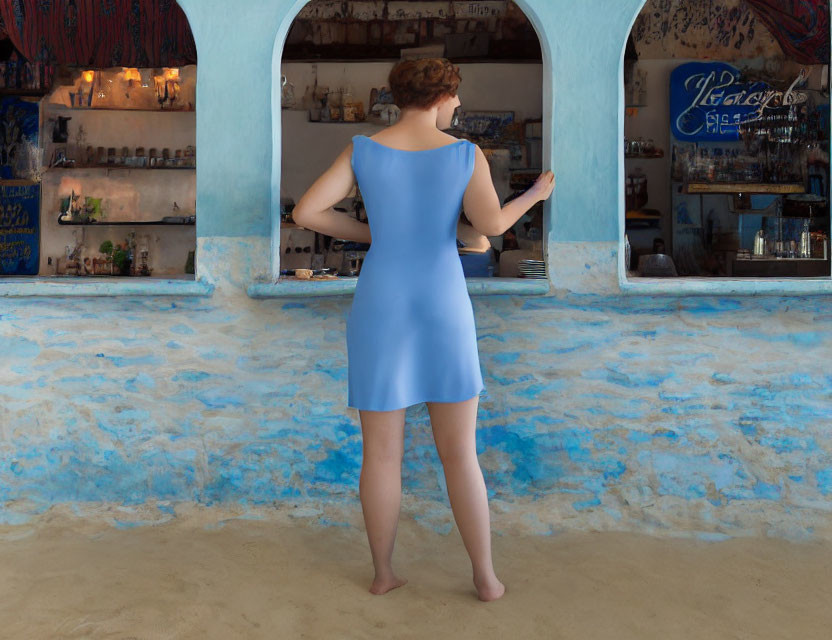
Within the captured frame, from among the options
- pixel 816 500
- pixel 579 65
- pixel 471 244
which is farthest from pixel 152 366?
pixel 816 500

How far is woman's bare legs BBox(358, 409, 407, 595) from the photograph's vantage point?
10.0ft

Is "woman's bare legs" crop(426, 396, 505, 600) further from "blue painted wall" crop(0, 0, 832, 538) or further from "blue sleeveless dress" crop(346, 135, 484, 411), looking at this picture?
"blue painted wall" crop(0, 0, 832, 538)

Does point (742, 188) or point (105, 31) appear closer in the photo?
point (105, 31)

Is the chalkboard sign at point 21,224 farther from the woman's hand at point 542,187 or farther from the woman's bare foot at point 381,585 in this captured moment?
the woman's hand at point 542,187

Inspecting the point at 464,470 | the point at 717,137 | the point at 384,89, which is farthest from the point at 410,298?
the point at 717,137

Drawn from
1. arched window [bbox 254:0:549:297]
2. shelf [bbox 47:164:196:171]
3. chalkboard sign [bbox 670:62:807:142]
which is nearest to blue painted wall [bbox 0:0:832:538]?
arched window [bbox 254:0:549:297]

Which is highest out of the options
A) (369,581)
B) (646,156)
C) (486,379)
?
(646,156)

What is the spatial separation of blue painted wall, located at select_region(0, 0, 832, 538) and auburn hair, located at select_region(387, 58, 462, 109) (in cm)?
107

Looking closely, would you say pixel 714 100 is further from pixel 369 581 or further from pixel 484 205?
pixel 369 581

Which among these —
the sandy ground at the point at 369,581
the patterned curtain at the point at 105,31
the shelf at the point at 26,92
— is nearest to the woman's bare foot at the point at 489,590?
the sandy ground at the point at 369,581

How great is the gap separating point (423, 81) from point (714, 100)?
21.2 feet

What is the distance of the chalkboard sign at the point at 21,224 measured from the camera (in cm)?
843

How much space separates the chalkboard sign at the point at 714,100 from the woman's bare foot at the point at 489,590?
6.59 metres

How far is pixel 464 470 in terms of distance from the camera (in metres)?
3.04
